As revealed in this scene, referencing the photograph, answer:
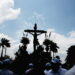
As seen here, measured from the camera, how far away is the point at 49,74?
7.36 metres

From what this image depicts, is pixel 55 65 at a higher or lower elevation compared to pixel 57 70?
higher

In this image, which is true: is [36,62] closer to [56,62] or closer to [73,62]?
[56,62]

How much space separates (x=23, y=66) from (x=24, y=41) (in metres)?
59.5

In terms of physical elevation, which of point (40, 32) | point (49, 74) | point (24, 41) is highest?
point (24, 41)

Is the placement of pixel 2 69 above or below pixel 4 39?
below

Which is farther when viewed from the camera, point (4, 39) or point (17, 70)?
point (4, 39)

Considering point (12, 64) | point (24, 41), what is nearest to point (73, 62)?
point (12, 64)

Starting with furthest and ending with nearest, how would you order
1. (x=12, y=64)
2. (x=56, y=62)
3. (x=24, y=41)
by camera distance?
1. (x=24, y=41)
2. (x=12, y=64)
3. (x=56, y=62)

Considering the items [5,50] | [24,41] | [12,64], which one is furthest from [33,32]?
[5,50]

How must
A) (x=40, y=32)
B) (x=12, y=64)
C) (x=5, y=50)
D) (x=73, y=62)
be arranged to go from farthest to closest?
(x=5, y=50)
(x=40, y=32)
(x=12, y=64)
(x=73, y=62)

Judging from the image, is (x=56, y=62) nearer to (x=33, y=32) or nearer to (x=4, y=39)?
(x=33, y=32)

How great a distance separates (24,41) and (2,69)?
59348 mm

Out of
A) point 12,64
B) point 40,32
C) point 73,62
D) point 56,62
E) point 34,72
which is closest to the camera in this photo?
point 73,62

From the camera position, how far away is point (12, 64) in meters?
7.56
